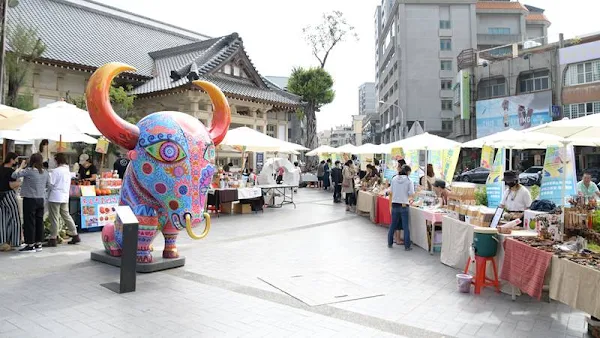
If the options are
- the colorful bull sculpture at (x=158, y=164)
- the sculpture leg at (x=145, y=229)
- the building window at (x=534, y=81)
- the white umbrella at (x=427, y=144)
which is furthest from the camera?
the building window at (x=534, y=81)

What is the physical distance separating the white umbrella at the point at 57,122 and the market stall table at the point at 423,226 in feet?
23.6

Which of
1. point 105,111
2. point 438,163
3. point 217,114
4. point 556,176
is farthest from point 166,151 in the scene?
point 438,163

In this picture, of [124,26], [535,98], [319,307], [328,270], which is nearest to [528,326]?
[319,307]

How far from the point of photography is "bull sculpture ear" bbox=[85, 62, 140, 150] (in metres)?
Answer: 6.46

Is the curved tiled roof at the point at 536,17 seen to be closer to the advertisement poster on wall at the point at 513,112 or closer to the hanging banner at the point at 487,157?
the advertisement poster on wall at the point at 513,112

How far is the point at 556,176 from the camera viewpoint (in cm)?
848

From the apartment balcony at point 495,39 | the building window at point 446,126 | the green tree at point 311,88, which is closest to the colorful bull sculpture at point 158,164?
the green tree at point 311,88

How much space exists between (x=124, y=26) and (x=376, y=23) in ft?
207

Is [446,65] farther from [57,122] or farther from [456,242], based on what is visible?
[57,122]

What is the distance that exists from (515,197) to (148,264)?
252 inches

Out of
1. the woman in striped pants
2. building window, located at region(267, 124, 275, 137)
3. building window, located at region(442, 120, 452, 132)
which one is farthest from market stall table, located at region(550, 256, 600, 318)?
building window, located at region(442, 120, 452, 132)

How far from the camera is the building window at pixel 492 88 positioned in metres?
37.7

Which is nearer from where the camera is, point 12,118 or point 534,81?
point 12,118

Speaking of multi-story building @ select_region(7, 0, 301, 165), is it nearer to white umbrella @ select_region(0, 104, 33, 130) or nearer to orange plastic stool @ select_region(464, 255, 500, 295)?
white umbrella @ select_region(0, 104, 33, 130)
